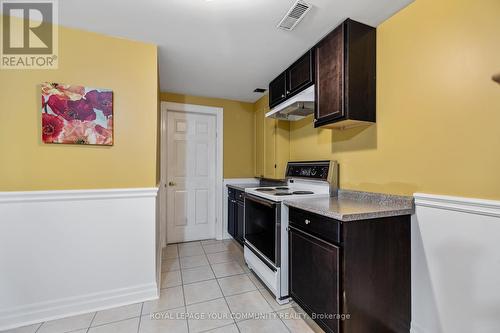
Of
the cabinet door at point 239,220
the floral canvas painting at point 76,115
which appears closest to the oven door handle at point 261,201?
the cabinet door at point 239,220

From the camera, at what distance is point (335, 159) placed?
2.17 m

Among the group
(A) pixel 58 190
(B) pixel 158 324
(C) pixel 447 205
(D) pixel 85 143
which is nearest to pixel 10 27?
(D) pixel 85 143

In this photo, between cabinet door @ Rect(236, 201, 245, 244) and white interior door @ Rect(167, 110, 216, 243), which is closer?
cabinet door @ Rect(236, 201, 245, 244)

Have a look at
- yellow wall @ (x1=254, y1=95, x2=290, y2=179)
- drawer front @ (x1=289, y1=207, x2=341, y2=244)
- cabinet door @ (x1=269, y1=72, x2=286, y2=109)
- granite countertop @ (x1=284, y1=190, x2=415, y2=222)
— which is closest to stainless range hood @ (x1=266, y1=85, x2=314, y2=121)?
cabinet door @ (x1=269, y1=72, x2=286, y2=109)

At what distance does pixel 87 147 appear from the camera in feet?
5.96

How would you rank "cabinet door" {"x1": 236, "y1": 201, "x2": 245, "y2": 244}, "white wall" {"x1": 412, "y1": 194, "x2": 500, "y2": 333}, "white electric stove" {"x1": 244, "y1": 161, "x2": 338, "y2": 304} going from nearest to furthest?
1. "white wall" {"x1": 412, "y1": 194, "x2": 500, "y2": 333}
2. "white electric stove" {"x1": 244, "y1": 161, "x2": 338, "y2": 304}
3. "cabinet door" {"x1": 236, "y1": 201, "x2": 245, "y2": 244}

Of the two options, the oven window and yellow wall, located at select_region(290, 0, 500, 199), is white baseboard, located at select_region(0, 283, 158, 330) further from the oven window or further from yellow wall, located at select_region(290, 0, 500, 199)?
yellow wall, located at select_region(290, 0, 500, 199)

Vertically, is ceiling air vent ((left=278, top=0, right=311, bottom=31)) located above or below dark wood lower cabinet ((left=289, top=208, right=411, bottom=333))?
above

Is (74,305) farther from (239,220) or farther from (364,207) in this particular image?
(364,207)

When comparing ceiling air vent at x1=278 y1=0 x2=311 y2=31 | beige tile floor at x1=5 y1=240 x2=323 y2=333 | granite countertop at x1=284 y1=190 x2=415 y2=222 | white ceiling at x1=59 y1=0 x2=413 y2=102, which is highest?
white ceiling at x1=59 y1=0 x2=413 y2=102

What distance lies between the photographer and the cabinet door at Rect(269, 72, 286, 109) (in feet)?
8.23

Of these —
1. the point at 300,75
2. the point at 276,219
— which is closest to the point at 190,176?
the point at 276,219

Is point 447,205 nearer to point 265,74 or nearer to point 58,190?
point 265,74

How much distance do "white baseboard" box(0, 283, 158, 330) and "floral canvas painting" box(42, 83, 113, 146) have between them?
1277 millimetres
